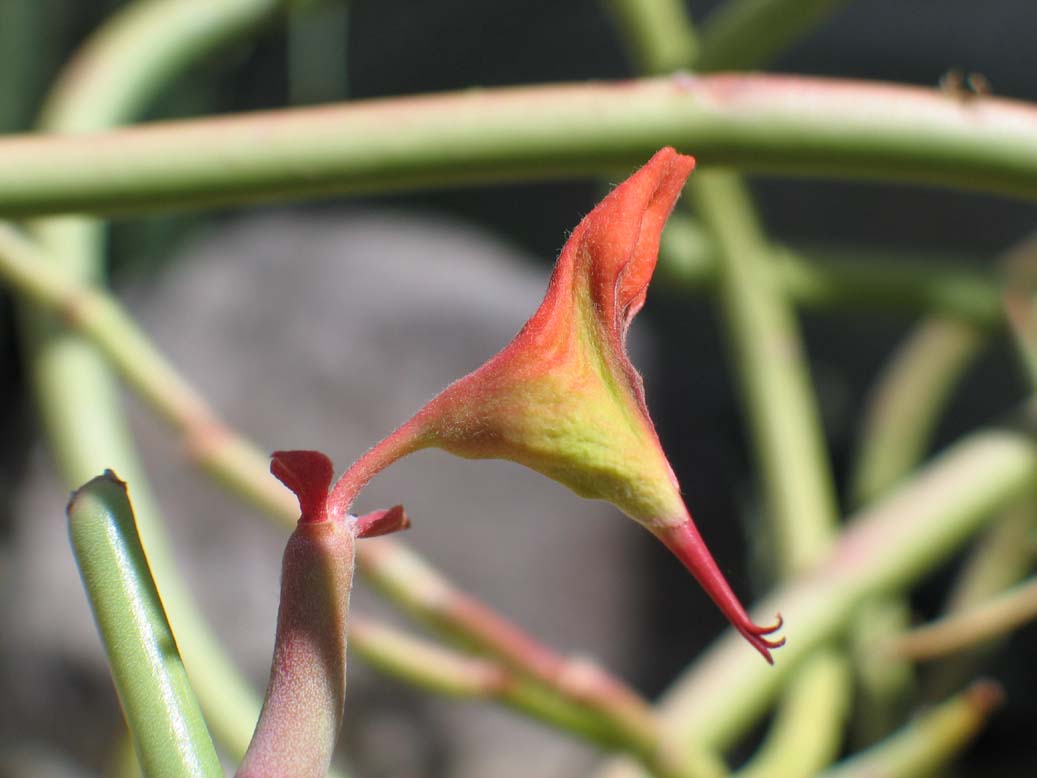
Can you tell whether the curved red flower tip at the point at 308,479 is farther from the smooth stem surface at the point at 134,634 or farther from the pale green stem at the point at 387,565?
the pale green stem at the point at 387,565

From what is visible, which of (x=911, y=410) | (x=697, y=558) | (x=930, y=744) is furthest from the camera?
(x=911, y=410)

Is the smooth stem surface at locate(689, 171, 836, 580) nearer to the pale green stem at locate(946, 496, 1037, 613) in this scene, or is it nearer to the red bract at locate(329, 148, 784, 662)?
the pale green stem at locate(946, 496, 1037, 613)

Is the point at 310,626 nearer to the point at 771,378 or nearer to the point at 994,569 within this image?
the point at 771,378

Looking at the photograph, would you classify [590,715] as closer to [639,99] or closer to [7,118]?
[639,99]

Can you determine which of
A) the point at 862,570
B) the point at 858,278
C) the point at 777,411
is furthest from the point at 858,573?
the point at 858,278

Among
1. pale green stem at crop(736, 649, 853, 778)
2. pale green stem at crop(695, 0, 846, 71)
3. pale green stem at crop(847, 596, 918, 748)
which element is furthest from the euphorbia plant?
pale green stem at crop(847, 596, 918, 748)

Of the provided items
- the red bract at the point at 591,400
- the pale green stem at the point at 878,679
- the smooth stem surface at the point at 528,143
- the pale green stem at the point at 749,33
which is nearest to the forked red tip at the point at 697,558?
the red bract at the point at 591,400
